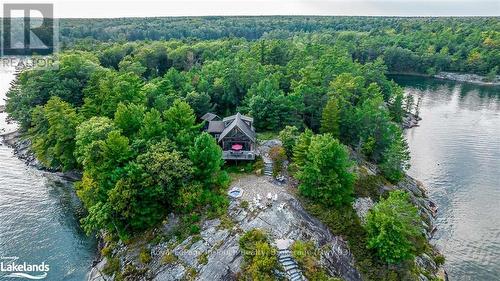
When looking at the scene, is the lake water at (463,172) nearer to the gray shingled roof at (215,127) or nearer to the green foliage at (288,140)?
the green foliage at (288,140)

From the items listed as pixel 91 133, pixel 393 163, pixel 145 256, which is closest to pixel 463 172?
pixel 393 163

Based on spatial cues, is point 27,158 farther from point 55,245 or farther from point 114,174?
point 114,174

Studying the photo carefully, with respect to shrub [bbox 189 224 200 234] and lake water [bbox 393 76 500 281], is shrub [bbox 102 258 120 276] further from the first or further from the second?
lake water [bbox 393 76 500 281]

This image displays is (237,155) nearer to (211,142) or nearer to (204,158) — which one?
(211,142)

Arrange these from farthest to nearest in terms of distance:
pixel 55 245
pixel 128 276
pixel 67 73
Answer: pixel 67 73
pixel 55 245
pixel 128 276

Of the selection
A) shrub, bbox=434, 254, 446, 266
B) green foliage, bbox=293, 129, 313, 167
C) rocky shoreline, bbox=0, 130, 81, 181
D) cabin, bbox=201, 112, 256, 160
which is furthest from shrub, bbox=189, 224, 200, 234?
rocky shoreline, bbox=0, 130, 81, 181

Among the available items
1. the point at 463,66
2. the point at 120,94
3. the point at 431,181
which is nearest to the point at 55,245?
the point at 120,94
